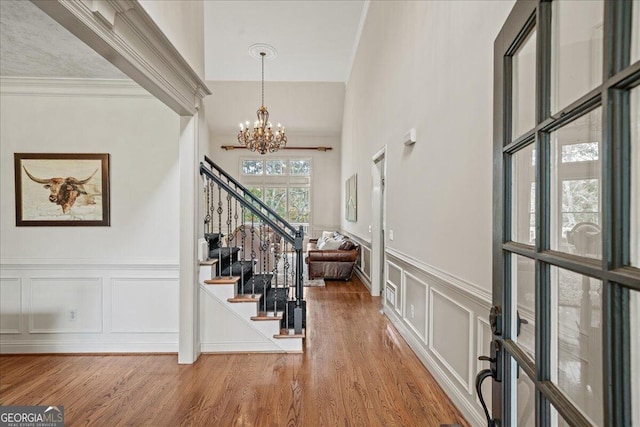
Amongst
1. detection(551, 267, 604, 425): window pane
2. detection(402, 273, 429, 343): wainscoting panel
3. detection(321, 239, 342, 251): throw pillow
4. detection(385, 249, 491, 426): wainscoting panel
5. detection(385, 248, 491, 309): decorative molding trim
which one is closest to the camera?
detection(551, 267, 604, 425): window pane

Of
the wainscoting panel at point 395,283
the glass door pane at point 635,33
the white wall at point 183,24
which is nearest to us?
the glass door pane at point 635,33

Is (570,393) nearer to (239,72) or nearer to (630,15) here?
(630,15)

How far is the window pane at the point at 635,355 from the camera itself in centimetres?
50

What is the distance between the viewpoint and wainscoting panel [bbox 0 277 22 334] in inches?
119

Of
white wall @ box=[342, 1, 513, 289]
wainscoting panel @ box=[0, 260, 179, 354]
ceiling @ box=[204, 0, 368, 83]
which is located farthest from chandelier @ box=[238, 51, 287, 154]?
wainscoting panel @ box=[0, 260, 179, 354]

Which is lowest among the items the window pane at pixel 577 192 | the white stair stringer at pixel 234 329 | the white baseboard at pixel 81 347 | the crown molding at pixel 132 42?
the white baseboard at pixel 81 347

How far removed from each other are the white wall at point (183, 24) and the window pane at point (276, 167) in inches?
264

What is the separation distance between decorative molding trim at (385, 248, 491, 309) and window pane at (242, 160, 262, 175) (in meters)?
7.36

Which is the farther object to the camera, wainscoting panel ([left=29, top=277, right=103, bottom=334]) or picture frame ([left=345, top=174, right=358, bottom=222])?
picture frame ([left=345, top=174, right=358, bottom=222])

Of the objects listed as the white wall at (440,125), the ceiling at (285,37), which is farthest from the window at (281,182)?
the white wall at (440,125)

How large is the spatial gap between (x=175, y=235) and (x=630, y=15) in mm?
3291

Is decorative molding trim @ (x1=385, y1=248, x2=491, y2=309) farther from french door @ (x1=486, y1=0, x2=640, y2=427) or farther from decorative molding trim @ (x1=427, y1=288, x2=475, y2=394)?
french door @ (x1=486, y1=0, x2=640, y2=427)

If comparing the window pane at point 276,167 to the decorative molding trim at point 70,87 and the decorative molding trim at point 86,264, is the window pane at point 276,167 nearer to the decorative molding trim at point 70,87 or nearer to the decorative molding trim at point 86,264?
the decorative molding trim at point 70,87

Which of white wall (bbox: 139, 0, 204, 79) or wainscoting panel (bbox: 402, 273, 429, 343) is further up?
white wall (bbox: 139, 0, 204, 79)
